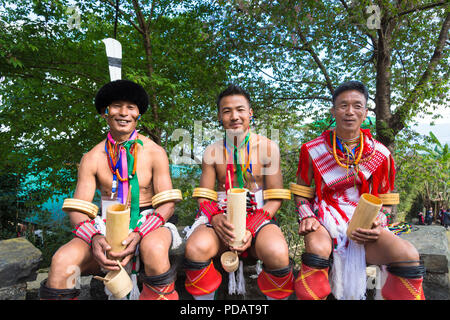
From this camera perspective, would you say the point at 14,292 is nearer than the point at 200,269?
No

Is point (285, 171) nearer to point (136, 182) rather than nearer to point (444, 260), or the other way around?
point (444, 260)

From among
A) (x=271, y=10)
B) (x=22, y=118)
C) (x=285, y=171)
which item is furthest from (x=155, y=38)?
(x=285, y=171)

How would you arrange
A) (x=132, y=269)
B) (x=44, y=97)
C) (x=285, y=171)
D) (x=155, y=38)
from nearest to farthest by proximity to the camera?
1. (x=132, y=269)
2. (x=44, y=97)
3. (x=155, y=38)
4. (x=285, y=171)

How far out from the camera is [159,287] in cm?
178

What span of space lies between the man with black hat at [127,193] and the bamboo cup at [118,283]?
0.08m

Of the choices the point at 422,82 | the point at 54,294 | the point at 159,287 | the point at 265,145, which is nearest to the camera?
the point at 54,294

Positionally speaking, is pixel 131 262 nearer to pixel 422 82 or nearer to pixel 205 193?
pixel 205 193

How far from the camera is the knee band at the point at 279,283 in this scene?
1.86m

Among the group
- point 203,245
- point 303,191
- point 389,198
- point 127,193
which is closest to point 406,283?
point 389,198

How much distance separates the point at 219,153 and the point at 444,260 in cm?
213

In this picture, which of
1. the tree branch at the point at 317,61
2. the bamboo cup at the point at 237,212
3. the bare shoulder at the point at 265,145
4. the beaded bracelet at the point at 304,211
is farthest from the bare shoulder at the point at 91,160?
the tree branch at the point at 317,61

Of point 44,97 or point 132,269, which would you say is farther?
point 44,97

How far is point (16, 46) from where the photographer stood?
11.7 ft

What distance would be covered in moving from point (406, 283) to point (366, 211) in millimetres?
509
